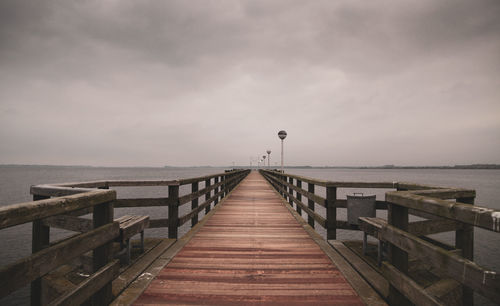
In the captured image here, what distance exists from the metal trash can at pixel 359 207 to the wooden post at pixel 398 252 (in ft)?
6.87

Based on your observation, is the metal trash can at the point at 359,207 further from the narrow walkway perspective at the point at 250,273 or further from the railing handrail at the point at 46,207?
the railing handrail at the point at 46,207

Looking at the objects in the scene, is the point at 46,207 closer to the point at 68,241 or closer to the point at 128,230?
the point at 68,241

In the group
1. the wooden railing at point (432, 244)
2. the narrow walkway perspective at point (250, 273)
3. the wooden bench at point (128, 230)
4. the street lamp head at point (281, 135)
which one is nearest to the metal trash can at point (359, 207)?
the wooden railing at point (432, 244)

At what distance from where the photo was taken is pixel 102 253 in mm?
2482

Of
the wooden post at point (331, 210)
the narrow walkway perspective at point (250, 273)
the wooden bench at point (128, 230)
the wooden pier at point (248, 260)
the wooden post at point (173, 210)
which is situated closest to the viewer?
the wooden pier at point (248, 260)

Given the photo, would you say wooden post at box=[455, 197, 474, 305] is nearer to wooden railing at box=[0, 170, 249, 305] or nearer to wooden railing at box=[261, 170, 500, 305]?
wooden railing at box=[261, 170, 500, 305]

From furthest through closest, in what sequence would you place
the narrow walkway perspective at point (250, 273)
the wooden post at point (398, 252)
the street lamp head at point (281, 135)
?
the street lamp head at point (281, 135), the narrow walkway perspective at point (250, 273), the wooden post at point (398, 252)

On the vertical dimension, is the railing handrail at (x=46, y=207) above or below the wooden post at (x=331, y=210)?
above

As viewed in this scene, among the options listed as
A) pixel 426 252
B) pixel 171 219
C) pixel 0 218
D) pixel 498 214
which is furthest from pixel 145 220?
pixel 498 214

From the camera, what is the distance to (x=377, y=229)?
3.42 m

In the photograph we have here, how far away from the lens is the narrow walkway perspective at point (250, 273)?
2.90 meters

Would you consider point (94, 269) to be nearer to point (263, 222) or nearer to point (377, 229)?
point (377, 229)

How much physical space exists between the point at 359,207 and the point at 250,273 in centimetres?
248

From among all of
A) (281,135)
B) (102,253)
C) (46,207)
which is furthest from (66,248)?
(281,135)
